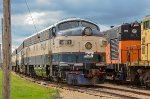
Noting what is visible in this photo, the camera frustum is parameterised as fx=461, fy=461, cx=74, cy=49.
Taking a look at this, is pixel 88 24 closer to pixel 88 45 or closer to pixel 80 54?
pixel 88 45

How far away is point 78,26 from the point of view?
28641 mm

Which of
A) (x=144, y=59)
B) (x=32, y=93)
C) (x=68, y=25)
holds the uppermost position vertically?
(x=68, y=25)

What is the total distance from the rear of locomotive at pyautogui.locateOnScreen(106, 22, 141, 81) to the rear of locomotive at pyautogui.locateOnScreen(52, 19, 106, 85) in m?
2.10

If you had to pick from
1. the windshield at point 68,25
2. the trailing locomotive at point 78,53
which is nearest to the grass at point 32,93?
the trailing locomotive at point 78,53

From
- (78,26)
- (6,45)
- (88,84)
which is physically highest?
(78,26)

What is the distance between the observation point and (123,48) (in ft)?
99.1

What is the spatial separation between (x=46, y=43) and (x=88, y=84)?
17.6ft

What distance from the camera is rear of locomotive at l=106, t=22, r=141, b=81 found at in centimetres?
2923

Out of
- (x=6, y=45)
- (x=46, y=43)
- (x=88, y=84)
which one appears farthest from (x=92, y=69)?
(x=6, y=45)

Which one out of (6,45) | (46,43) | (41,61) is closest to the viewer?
(6,45)

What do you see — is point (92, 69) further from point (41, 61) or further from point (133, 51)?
point (41, 61)

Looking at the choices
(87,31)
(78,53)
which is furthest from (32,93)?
(87,31)

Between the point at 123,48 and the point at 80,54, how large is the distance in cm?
393

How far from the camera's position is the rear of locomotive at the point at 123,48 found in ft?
95.9
